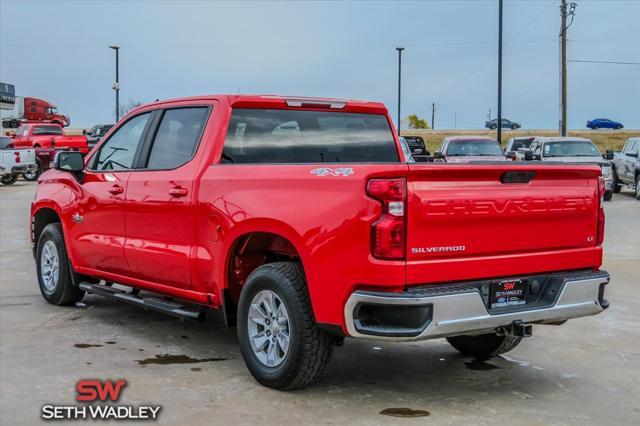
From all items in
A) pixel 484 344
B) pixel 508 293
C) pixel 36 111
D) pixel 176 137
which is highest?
pixel 36 111

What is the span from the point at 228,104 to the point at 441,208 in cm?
211

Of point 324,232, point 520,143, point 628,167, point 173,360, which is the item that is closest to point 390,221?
point 324,232

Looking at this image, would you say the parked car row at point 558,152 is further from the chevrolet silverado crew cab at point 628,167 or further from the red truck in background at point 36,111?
the red truck in background at point 36,111

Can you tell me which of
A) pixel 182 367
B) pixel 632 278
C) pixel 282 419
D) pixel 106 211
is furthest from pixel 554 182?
pixel 632 278

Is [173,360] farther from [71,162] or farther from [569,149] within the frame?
[569,149]

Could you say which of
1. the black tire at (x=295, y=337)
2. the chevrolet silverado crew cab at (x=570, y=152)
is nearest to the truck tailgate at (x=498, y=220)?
the black tire at (x=295, y=337)

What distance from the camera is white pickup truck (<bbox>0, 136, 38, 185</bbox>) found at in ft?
92.8

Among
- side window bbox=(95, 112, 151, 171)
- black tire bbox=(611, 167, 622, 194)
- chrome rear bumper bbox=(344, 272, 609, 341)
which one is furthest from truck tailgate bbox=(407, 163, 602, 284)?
black tire bbox=(611, 167, 622, 194)

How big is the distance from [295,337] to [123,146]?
2955 millimetres

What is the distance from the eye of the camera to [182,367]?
19.7ft

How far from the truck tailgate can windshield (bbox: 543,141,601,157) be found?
1805 centimetres

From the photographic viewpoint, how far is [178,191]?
244 inches

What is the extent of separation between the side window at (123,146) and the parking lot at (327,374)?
1425 mm

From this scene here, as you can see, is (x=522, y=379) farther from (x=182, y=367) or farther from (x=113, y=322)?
(x=113, y=322)
